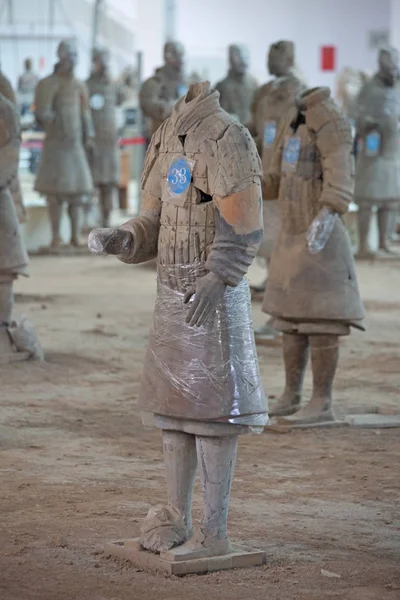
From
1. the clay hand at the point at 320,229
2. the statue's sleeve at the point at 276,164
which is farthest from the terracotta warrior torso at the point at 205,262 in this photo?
the statue's sleeve at the point at 276,164

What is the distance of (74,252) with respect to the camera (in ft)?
46.0

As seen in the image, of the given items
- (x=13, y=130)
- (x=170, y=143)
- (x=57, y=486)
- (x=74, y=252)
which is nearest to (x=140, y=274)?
(x=74, y=252)

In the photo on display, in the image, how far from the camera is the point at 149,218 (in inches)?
160

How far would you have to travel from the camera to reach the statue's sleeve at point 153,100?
12133mm

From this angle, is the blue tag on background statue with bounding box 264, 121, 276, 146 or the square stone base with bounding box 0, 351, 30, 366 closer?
the square stone base with bounding box 0, 351, 30, 366

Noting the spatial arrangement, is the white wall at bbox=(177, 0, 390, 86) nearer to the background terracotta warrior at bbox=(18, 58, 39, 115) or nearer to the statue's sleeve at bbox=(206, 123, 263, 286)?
the background terracotta warrior at bbox=(18, 58, 39, 115)

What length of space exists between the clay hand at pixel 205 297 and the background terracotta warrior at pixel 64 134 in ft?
31.0

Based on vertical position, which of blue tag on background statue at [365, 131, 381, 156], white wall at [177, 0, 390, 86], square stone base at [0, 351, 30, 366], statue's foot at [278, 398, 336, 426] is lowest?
square stone base at [0, 351, 30, 366]

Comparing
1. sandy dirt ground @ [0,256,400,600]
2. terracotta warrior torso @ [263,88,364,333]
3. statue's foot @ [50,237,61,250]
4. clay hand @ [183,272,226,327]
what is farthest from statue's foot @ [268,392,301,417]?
statue's foot @ [50,237,61,250]

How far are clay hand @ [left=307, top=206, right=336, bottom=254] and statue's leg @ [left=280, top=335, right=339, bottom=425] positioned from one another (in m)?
0.48

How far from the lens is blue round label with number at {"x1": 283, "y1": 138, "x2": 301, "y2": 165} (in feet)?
19.1

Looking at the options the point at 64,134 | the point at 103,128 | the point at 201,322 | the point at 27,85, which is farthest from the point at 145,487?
the point at 27,85

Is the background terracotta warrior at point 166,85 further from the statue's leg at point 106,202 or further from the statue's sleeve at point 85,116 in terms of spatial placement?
the statue's leg at point 106,202

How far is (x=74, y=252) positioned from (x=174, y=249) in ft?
33.4
